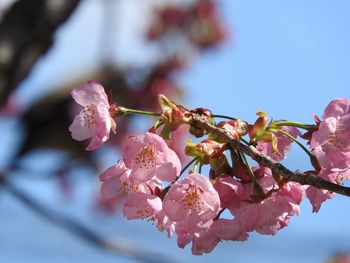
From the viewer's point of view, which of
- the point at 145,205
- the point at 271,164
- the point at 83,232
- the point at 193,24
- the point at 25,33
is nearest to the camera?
the point at 271,164

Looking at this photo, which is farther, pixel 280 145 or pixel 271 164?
pixel 280 145

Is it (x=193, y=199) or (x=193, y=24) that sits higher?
(x=193, y=24)

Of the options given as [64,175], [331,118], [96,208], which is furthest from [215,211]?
[96,208]

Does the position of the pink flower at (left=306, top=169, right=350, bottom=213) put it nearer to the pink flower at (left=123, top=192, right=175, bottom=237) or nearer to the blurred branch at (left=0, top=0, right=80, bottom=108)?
the pink flower at (left=123, top=192, right=175, bottom=237)

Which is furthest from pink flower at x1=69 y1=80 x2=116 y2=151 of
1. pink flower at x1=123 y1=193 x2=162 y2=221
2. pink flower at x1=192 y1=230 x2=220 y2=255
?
pink flower at x1=192 y1=230 x2=220 y2=255

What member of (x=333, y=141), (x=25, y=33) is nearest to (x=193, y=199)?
(x=333, y=141)

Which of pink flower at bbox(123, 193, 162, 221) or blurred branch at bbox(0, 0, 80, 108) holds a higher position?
blurred branch at bbox(0, 0, 80, 108)

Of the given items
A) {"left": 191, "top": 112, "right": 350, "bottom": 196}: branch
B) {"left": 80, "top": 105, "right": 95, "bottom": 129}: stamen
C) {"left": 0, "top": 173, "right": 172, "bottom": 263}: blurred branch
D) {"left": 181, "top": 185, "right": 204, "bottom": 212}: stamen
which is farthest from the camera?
{"left": 0, "top": 173, "right": 172, "bottom": 263}: blurred branch

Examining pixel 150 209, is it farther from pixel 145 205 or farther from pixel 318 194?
pixel 318 194

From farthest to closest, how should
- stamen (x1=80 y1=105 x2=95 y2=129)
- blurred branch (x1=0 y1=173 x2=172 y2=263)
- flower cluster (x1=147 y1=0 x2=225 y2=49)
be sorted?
1. flower cluster (x1=147 y1=0 x2=225 y2=49)
2. blurred branch (x1=0 y1=173 x2=172 y2=263)
3. stamen (x1=80 y1=105 x2=95 y2=129)
